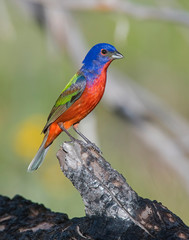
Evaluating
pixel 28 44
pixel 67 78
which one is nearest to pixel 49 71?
pixel 67 78

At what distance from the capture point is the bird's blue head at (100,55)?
4906 millimetres

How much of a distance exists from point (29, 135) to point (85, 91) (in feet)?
9.61

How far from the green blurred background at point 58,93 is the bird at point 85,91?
1.77 metres

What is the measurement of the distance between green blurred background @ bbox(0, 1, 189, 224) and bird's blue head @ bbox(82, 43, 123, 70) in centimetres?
196

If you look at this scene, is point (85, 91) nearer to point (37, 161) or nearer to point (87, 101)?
A: point (87, 101)

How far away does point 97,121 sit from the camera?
8766 millimetres

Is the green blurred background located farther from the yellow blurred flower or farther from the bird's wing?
the bird's wing

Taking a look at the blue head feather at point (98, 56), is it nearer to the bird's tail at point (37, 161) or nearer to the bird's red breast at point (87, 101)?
the bird's red breast at point (87, 101)

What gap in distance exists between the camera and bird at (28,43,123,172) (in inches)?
191

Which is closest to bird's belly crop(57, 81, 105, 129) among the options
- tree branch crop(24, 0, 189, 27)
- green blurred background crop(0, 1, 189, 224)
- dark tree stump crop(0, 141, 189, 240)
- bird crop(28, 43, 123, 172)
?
bird crop(28, 43, 123, 172)

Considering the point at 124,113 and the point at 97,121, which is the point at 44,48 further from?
the point at 124,113

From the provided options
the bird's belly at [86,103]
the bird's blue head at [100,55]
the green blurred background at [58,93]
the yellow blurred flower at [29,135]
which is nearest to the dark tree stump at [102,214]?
the bird's belly at [86,103]

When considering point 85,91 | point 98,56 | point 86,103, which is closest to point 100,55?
point 98,56

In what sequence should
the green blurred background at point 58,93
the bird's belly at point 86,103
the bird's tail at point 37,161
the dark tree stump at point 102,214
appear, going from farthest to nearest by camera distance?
the green blurred background at point 58,93, the bird's tail at point 37,161, the bird's belly at point 86,103, the dark tree stump at point 102,214
